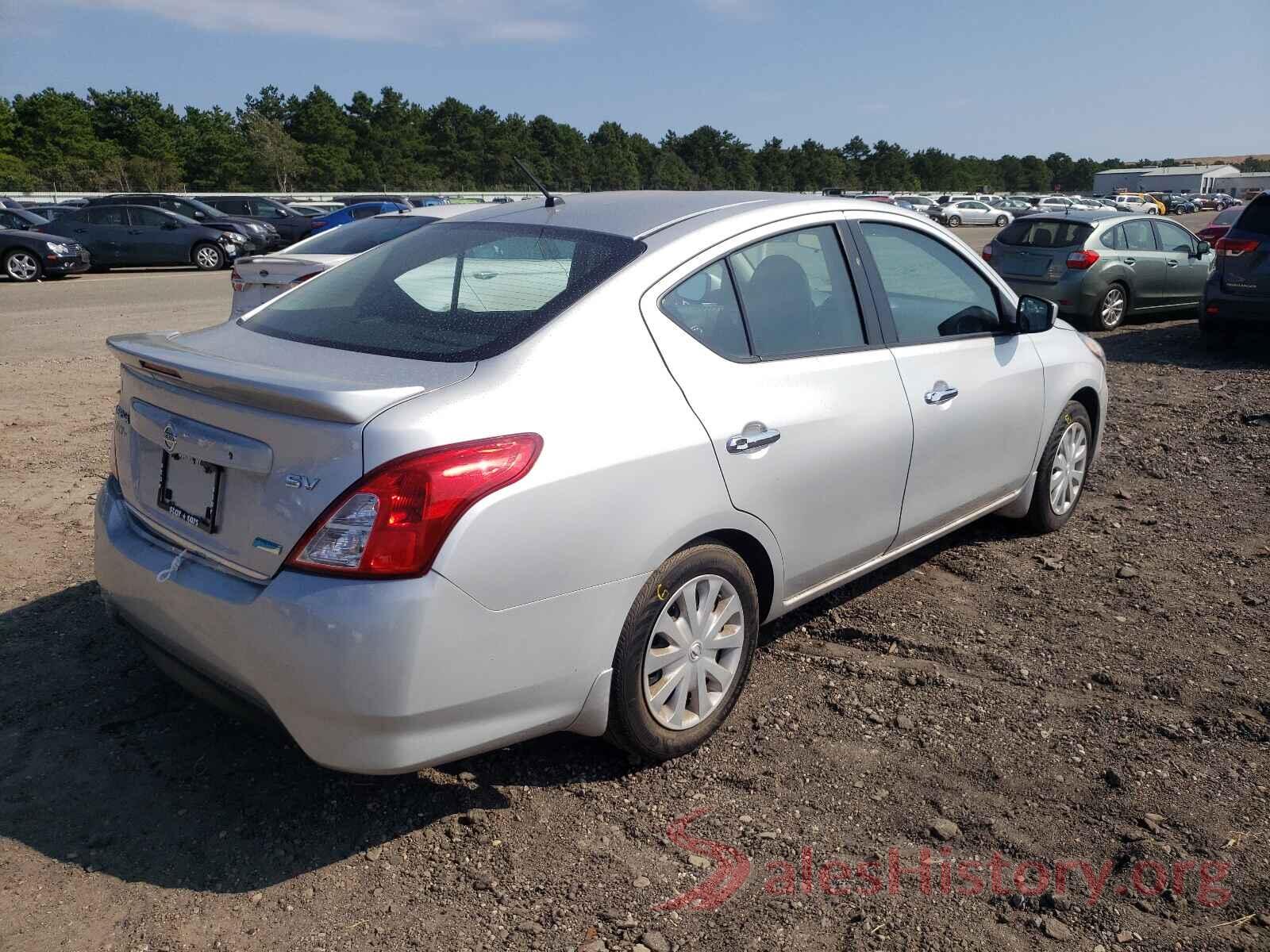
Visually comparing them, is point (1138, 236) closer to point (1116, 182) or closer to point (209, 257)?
point (209, 257)

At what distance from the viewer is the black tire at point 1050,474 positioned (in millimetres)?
5055

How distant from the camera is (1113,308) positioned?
13016mm

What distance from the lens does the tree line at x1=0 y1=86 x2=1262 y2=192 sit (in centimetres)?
6456

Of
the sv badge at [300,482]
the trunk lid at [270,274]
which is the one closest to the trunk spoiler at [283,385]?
the sv badge at [300,482]

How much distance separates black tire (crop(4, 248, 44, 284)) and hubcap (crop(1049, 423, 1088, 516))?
2051cm

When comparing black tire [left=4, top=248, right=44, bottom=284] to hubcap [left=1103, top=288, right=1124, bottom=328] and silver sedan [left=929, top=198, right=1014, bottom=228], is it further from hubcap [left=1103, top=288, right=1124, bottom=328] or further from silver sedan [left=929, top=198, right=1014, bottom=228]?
silver sedan [left=929, top=198, right=1014, bottom=228]

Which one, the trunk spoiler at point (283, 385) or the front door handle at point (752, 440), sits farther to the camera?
the front door handle at point (752, 440)

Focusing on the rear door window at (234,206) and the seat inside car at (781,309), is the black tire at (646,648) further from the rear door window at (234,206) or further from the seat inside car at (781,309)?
the rear door window at (234,206)

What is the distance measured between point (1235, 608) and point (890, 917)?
2.80 metres

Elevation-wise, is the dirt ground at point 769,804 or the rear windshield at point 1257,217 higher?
the rear windshield at point 1257,217

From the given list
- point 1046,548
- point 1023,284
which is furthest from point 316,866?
point 1023,284

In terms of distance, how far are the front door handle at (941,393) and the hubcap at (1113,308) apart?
997cm

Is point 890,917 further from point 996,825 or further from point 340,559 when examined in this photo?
point 340,559

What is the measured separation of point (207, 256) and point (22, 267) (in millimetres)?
4187
